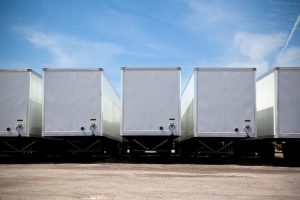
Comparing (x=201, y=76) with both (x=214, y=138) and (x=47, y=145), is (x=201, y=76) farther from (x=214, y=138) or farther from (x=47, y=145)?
(x=47, y=145)

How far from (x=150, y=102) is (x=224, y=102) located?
3.11 metres

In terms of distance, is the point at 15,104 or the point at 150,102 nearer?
the point at 150,102

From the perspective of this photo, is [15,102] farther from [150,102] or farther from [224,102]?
[224,102]

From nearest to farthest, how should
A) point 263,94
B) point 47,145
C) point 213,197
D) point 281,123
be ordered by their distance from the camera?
1. point 213,197
2. point 281,123
3. point 263,94
4. point 47,145

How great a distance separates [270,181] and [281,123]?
6499 mm

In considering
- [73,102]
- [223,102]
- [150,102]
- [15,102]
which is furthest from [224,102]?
[15,102]

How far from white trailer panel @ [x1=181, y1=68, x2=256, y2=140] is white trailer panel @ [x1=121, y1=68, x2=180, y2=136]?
0.92 meters

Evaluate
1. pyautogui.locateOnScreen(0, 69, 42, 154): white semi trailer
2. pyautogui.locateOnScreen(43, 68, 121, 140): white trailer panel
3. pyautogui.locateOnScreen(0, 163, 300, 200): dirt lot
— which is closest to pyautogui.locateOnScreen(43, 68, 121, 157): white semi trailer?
pyautogui.locateOnScreen(43, 68, 121, 140): white trailer panel

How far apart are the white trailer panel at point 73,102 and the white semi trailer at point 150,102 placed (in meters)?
1.15

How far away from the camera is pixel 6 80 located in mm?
17156

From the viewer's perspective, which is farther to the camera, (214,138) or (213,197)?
(214,138)

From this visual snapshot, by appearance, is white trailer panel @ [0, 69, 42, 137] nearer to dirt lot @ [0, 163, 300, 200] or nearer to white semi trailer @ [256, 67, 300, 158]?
dirt lot @ [0, 163, 300, 200]

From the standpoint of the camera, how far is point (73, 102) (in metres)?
17.1

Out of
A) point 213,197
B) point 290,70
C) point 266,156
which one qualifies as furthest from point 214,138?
point 213,197
